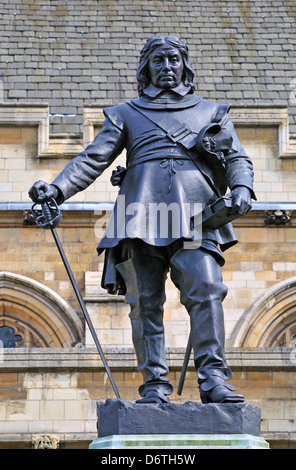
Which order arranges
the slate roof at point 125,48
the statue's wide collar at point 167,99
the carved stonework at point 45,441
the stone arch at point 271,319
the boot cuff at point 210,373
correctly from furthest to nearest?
the slate roof at point 125,48, the stone arch at point 271,319, the carved stonework at point 45,441, the statue's wide collar at point 167,99, the boot cuff at point 210,373

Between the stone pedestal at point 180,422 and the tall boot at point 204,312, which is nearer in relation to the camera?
the stone pedestal at point 180,422

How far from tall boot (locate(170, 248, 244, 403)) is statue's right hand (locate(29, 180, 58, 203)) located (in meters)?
0.72

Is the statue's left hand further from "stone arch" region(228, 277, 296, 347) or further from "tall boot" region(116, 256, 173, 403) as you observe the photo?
"stone arch" region(228, 277, 296, 347)

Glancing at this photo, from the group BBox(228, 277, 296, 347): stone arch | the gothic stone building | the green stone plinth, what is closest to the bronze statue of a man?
the green stone plinth

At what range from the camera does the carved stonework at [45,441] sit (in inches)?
435

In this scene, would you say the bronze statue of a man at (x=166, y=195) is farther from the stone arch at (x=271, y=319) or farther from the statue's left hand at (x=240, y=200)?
the stone arch at (x=271, y=319)

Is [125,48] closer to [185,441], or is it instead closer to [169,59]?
[169,59]

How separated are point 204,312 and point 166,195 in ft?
2.13

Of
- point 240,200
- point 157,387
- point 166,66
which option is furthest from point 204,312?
point 166,66

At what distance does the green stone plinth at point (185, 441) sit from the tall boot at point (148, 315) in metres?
0.53

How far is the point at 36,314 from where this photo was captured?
18875 mm

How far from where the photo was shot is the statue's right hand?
21.2 feet

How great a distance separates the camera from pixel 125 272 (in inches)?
256

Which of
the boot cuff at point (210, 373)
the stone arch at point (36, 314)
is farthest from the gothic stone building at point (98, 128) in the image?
the boot cuff at point (210, 373)
